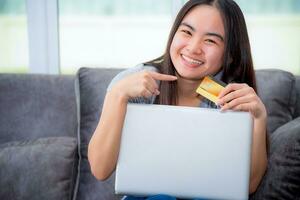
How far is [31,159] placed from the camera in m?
1.26

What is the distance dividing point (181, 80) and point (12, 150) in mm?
623

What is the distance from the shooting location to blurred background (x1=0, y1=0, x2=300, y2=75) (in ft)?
6.87

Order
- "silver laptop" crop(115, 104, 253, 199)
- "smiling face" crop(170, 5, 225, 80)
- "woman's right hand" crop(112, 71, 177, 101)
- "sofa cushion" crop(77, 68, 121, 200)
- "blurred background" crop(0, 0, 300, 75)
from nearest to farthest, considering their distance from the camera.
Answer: "silver laptop" crop(115, 104, 253, 199) → "woman's right hand" crop(112, 71, 177, 101) → "smiling face" crop(170, 5, 225, 80) → "sofa cushion" crop(77, 68, 121, 200) → "blurred background" crop(0, 0, 300, 75)

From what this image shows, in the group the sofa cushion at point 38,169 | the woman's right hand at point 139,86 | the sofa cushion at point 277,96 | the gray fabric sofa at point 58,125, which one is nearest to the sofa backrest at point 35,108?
the gray fabric sofa at point 58,125

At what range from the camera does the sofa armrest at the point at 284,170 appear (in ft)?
3.50

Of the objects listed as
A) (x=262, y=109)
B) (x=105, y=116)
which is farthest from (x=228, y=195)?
(x=105, y=116)

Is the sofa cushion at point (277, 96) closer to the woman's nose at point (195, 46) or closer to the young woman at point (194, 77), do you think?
the young woman at point (194, 77)

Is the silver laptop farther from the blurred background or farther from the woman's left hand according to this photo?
the blurred background

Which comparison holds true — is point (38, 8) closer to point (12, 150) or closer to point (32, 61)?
point (32, 61)

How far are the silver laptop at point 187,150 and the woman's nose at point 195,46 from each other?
0.27m

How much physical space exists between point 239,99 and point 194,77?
0.22 metres

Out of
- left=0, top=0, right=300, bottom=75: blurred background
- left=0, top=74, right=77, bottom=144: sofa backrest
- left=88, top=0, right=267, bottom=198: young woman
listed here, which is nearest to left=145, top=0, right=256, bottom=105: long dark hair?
left=88, top=0, right=267, bottom=198: young woman

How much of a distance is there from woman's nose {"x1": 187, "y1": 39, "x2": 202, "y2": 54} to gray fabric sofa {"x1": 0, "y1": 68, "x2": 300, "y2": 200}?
394 mm

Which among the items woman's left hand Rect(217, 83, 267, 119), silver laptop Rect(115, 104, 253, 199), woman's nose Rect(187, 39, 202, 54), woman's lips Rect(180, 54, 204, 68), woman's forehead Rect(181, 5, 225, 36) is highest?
woman's forehead Rect(181, 5, 225, 36)
